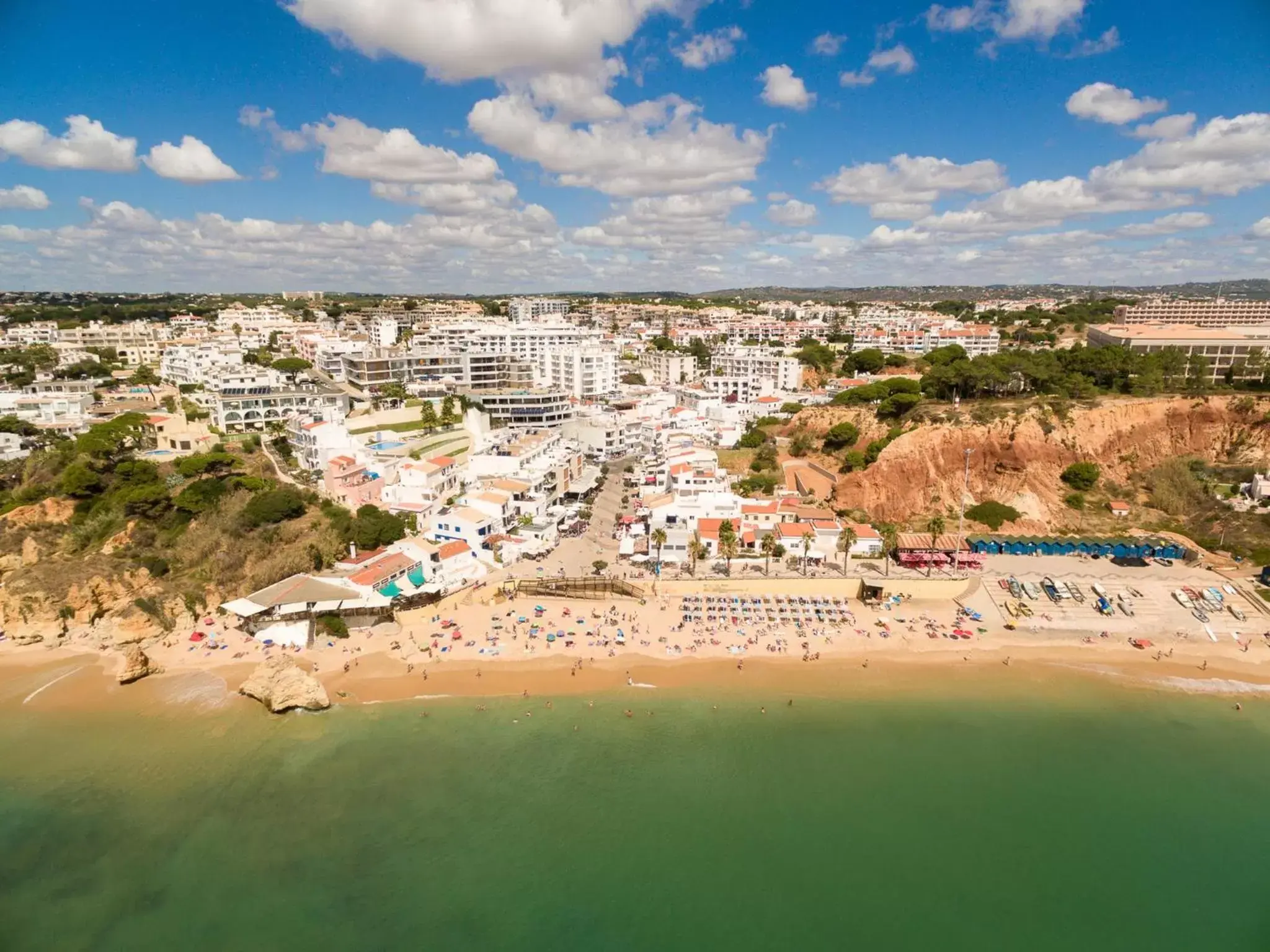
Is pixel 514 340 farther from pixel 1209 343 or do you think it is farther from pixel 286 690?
pixel 1209 343

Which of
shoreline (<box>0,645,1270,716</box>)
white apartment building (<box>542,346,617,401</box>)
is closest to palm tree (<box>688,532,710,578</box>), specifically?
shoreline (<box>0,645,1270,716</box>)

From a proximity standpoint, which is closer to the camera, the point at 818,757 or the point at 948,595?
the point at 818,757

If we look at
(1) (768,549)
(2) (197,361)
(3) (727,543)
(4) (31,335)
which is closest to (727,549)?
(3) (727,543)

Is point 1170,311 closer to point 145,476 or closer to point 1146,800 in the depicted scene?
point 1146,800

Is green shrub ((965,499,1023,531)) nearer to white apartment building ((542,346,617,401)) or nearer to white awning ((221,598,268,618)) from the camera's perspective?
white awning ((221,598,268,618))

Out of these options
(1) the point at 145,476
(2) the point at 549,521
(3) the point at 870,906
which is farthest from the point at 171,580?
(3) the point at 870,906
